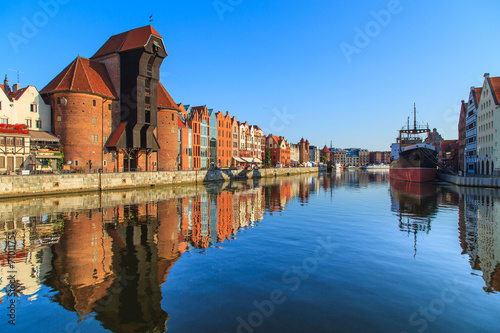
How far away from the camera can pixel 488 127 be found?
62781 mm

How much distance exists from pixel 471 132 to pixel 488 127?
13.7 meters

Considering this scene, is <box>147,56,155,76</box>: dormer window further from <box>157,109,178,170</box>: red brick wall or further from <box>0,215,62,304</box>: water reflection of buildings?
<box>0,215,62,304</box>: water reflection of buildings

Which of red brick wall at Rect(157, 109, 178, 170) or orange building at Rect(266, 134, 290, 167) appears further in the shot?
orange building at Rect(266, 134, 290, 167)


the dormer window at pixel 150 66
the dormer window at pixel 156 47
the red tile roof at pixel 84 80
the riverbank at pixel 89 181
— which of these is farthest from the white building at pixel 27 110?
the dormer window at pixel 156 47

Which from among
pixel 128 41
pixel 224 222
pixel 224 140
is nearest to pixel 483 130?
pixel 224 140

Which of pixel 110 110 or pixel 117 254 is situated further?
pixel 110 110

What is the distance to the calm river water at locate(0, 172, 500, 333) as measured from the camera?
8.02m

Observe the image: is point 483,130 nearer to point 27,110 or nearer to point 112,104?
point 112,104

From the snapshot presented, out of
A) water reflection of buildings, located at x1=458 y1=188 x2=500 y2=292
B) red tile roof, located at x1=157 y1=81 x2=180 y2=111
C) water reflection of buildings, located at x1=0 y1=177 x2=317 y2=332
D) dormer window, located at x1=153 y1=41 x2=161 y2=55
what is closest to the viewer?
water reflection of buildings, located at x1=0 y1=177 x2=317 y2=332

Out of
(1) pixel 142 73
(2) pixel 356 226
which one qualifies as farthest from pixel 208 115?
(2) pixel 356 226

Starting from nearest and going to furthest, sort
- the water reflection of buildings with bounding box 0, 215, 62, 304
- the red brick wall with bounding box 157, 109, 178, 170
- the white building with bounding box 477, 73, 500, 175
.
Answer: the water reflection of buildings with bounding box 0, 215, 62, 304, the white building with bounding box 477, 73, 500, 175, the red brick wall with bounding box 157, 109, 178, 170

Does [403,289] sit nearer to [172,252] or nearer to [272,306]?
[272,306]

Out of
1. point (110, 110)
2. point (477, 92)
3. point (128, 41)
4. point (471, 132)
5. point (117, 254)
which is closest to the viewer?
point (117, 254)

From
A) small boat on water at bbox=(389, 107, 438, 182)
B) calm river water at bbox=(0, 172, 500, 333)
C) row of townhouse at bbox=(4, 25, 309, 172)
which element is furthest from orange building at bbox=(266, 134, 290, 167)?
calm river water at bbox=(0, 172, 500, 333)
